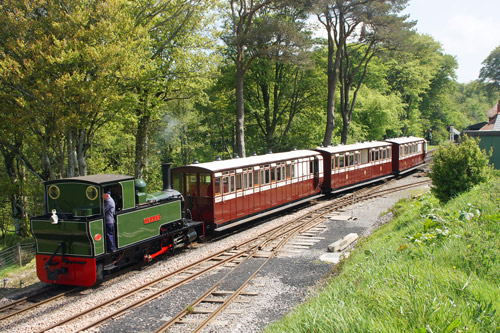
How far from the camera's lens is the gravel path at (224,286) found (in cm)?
791

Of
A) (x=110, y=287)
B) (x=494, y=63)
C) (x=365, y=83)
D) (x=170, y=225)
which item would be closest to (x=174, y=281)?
(x=110, y=287)

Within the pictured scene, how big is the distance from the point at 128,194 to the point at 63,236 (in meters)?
1.89

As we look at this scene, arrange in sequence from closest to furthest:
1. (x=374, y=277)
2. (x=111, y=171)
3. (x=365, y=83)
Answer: (x=374, y=277)
(x=111, y=171)
(x=365, y=83)

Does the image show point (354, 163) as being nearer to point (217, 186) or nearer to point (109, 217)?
point (217, 186)

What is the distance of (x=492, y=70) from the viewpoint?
246 ft

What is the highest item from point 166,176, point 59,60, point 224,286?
point 59,60

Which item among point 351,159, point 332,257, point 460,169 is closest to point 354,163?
point 351,159

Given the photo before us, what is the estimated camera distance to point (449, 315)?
457cm

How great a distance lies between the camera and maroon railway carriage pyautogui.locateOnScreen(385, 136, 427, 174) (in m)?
29.5

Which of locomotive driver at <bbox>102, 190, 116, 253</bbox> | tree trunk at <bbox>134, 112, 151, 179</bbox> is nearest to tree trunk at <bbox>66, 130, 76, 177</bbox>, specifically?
locomotive driver at <bbox>102, 190, 116, 253</bbox>

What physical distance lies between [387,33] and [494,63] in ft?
204

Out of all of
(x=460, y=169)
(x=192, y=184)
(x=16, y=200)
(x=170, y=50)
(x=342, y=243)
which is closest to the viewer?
(x=342, y=243)

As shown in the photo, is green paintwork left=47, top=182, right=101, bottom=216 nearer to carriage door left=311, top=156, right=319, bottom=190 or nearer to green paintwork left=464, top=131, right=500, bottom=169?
carriage door left=311, top=156, right=319, bottom=190

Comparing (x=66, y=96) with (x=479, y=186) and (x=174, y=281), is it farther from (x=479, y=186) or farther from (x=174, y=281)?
(x=479, y=186)
